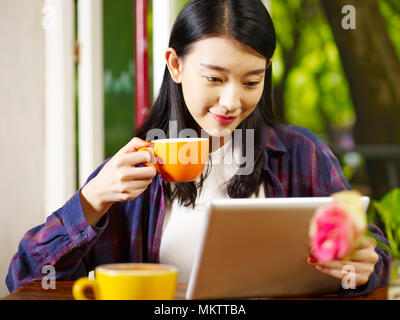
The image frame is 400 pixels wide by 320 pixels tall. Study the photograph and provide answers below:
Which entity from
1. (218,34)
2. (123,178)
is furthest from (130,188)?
(218,34)

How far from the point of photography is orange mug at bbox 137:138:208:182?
0.89m

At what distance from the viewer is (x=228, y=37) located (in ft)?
3.74

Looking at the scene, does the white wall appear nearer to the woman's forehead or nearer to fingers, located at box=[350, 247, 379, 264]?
the woman's forehead

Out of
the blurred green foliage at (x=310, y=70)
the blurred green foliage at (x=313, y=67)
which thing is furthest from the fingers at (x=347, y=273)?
the blurred green foliage at (x=310, y=70)

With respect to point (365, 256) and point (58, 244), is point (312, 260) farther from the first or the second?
point (58, 244)

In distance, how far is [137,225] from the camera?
1.25m

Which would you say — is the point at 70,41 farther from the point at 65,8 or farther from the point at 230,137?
the point at 230,137

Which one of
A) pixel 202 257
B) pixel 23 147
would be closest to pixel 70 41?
pixel 23 147

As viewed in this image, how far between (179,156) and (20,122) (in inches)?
29.1

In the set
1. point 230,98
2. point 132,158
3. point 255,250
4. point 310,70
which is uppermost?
point 310,70

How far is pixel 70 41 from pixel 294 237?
126 centimetres

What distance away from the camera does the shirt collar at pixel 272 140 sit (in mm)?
1336

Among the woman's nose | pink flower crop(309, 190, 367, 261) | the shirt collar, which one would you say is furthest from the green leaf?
the shirt collar

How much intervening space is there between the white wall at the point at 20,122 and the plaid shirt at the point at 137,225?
1.00 ft
